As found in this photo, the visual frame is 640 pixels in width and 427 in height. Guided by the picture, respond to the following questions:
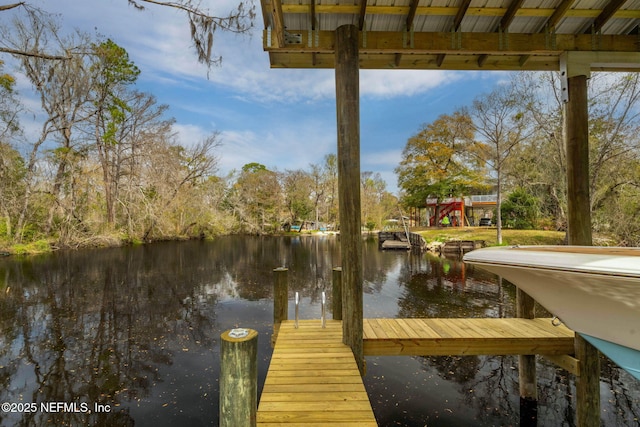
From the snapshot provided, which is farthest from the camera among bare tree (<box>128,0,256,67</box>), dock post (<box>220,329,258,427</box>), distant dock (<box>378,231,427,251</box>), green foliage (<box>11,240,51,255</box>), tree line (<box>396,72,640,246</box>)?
distant dock (<box>378,231,427,251</box>)

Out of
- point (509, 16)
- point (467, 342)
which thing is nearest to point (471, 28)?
point (509, 16)

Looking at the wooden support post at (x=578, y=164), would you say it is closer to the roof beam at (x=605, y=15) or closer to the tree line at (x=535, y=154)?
the roof beam at (x=605, y=15)

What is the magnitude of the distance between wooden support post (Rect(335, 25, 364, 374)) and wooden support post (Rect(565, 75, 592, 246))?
2303 mm

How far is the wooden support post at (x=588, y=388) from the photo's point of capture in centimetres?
294

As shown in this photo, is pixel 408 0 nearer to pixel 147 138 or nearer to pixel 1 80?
pixel 1 80

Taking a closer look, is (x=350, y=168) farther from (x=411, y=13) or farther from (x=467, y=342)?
(x=467, y=342)

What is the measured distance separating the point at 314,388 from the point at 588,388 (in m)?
2.83

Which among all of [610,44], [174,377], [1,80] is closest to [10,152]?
[1,80]

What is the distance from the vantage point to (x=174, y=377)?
15.0 feet

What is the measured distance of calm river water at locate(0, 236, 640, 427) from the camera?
147 inches

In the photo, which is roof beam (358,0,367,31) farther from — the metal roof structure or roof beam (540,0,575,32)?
roof beam (540,0,575,32)

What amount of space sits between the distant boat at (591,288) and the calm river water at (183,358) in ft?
6.52

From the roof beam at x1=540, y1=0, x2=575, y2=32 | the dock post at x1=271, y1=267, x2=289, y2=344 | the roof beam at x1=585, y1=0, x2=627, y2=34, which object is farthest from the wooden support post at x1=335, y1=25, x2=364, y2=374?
the roof beam at x1=585, y1=0, x2=627, y2=34

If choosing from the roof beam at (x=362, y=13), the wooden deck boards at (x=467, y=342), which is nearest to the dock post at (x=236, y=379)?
the wooden deck boards at (x=467, y=342)
